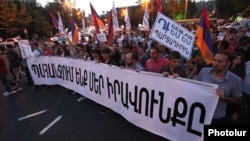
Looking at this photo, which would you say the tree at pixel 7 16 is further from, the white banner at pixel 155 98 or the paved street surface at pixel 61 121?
the white banner at pixel 155 98

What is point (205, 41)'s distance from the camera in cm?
556

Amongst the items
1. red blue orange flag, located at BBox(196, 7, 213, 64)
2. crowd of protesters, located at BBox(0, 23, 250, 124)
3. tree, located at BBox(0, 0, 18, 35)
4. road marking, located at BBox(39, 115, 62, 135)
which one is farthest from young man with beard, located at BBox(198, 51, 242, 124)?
tree, located at BBox(0, 0, 18, 35)

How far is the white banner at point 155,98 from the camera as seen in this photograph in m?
4.12

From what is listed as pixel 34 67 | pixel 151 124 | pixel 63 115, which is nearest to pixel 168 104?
pixel 151 124

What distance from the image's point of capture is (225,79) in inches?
148

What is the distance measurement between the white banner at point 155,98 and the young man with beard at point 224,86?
10 centimetres

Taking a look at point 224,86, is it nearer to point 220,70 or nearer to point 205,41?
point 220,70

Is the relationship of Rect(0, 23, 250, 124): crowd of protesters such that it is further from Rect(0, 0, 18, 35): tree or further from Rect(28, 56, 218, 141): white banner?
Rect(0, 0, 18, 35): tree

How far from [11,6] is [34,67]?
45482 mm

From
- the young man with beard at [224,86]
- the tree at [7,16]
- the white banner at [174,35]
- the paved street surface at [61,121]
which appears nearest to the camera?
the young man with beard at [224,86]

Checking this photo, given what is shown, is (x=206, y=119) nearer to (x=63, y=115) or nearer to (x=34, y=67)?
(x=63, y=115)

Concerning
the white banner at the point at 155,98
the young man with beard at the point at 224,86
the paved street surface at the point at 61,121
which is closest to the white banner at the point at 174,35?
the white banner at the point at 155,98

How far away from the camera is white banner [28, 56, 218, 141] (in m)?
4.12

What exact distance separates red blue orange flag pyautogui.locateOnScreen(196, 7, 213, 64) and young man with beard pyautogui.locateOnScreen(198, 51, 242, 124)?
5.40ft
